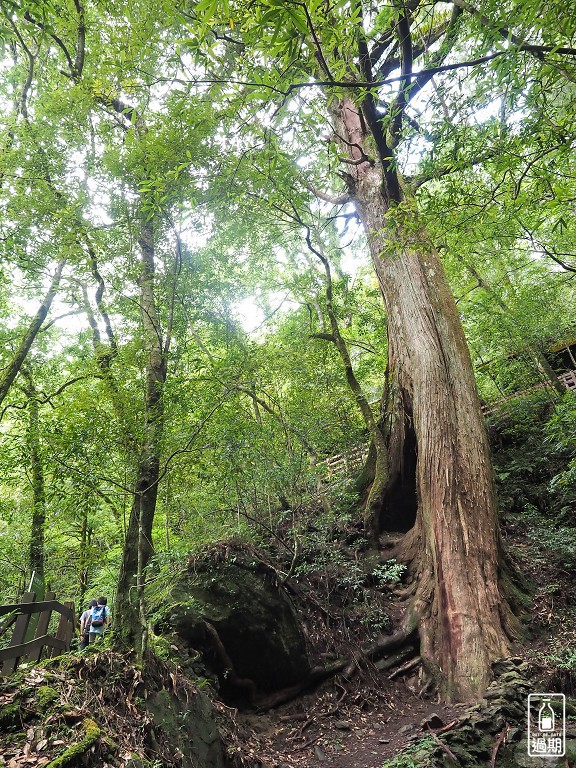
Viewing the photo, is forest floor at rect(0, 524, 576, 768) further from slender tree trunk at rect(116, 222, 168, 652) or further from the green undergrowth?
slender tree trunk at rect(116, 222, 168, 652)

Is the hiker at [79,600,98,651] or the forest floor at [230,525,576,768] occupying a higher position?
the hiker at [79,600,98,651]

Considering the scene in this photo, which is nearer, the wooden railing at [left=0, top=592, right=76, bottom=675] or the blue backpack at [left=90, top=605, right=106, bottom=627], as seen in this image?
the wooden railing at [left=0, top=592, right=76, bottom=675]

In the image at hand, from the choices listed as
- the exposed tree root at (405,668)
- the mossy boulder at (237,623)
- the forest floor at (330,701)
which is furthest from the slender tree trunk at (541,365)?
the mossy boulder at (237,623)

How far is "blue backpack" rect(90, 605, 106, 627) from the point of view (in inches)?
283

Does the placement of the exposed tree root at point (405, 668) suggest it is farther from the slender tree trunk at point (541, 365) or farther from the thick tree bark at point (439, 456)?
the slender tree trunk at point (541, 365)

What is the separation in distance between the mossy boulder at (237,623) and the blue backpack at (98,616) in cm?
292

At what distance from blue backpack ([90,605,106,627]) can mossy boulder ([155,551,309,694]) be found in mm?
2916

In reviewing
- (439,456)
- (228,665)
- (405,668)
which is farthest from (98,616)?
(439,456)

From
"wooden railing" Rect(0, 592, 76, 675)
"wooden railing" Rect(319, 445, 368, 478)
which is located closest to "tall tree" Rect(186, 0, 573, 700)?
"wooden railing" Rect(319, 445, 368, 478)

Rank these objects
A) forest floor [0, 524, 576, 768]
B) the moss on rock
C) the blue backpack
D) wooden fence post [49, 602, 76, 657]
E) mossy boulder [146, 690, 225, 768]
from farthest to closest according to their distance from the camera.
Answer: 1. the blue backpack
2. wooden fence post [49, 602, 76, 657]
3. mossy boulder [146, 690, 225, 768]
4. forest floor [0, 524, 576, 768]
5. the moss on rock

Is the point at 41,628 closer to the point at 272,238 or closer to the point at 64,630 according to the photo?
the point at 64,630

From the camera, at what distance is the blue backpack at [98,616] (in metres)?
7.20

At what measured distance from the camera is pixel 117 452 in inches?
186

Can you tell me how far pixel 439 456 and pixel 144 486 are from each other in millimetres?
4017
